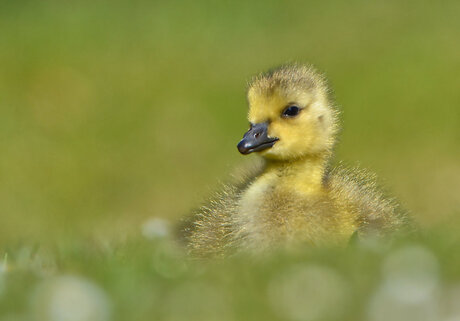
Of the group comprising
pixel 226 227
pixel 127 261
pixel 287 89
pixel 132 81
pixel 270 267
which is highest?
pixel 132 81

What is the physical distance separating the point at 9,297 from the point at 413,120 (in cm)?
724

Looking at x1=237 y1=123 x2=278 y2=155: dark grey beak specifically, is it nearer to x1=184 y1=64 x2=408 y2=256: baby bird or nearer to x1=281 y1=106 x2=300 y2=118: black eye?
x1=184 y1=64 x2=408 y2=256: baby bird

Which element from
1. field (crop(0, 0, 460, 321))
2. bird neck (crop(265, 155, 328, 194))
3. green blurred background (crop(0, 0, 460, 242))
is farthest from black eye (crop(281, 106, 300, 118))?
green blurred background (crop(0, 0, 460, 242))

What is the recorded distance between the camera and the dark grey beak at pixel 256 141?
471 centimetres

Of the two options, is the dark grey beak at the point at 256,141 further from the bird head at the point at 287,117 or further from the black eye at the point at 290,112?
the black eye at the point at 290,112

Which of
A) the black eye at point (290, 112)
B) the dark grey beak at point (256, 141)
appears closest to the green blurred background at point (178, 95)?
the black eye at point (290, 112)

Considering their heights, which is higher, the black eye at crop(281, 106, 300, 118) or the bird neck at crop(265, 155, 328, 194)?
the black eye at crop(281, 106, 300, 118)

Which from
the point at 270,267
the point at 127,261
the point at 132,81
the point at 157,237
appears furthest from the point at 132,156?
the point at 270,267

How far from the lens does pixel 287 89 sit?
15.8ft

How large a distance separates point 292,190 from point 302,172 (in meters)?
0.13

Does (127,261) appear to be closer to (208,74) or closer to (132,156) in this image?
(132,156)

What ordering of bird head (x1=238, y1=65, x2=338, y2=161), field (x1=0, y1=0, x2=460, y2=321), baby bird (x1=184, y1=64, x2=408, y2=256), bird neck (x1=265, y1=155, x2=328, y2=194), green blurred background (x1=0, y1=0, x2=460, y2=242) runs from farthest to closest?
green blurred background (x1=0, y1=0, x2=460, y2=242) → field (x1=0, y1=0, x2=460, y2=321) → bird head (x1=238, y1=65, x2=338, y2=161) → bird neck (x1=265, y1=155, x2=328, y2=194) → baby bird (x1=184, y1=64, x2=408, y2=256)

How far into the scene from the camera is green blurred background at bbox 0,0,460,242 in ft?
32.2

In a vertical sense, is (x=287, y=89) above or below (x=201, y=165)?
below
